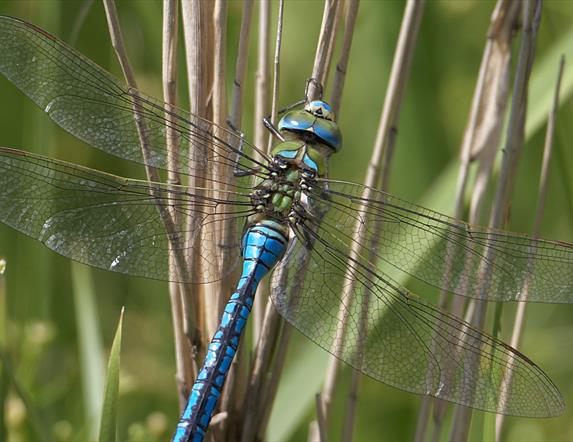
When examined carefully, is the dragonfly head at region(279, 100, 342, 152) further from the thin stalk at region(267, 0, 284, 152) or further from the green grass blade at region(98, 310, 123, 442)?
the green grass blade at region(98, 310, 123, 442)

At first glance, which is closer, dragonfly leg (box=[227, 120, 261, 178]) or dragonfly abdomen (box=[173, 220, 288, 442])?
dragonfly abdomen (box=[173, 220, 288, 442])

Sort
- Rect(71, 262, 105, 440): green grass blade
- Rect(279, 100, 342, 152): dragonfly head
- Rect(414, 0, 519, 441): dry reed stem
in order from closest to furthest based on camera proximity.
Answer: Rect(279, 100, 342, 152): dragonfly head → Rect(414, 0, 519, 441): dry reed stem → Rect(71, 262, 105, 440): green grass blade

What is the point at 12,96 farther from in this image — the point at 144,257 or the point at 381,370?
the point at 381,370

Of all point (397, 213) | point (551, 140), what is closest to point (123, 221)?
point (397, 213)

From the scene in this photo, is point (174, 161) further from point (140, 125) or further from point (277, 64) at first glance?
point (277, 64)

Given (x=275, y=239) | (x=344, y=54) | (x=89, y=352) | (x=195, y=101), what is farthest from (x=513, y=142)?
(x=89, y=352)

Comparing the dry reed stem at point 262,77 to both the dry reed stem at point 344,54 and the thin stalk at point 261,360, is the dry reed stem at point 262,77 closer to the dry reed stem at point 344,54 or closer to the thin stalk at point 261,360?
the thin stalk at point 261,360

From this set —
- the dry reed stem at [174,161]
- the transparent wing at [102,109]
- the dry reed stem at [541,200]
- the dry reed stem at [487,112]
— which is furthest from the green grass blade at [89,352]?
the dry reed stem at [541,200]

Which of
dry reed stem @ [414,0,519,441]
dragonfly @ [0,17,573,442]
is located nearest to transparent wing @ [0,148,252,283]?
dragonfly @ [0,17,573,442]

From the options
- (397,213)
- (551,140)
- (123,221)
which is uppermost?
(551,140)
